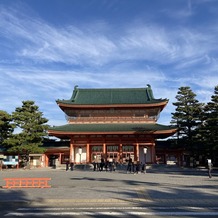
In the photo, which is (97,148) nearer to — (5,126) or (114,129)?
(114,129)

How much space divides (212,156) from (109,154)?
1627 centimetres

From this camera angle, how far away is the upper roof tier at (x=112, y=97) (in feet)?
159

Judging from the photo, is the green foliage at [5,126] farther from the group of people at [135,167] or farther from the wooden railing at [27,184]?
the wooden railing at [27,184]

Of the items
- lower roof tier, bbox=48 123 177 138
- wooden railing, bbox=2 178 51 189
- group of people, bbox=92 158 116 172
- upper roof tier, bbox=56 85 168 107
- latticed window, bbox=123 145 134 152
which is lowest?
wooden railing, bbox=2 178 51 189

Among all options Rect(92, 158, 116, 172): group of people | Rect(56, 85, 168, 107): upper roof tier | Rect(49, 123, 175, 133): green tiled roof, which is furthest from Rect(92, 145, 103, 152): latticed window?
Rect(92, 158, 116, 172): group of people

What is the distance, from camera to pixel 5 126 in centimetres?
4809

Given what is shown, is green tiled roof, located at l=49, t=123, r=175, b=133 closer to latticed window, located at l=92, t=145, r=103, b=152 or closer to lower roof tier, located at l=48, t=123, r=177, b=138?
lower roof tier, located at l=48, t=123, r=177, b=138

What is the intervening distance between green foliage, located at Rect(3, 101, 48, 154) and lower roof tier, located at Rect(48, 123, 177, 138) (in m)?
2.72

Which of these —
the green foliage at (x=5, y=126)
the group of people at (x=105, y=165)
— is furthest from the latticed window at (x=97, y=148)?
the green foliage at (x=5, y=126)

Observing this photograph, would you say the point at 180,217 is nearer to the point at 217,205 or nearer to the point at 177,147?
the point at 217,205

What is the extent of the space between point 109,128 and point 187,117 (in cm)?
1250

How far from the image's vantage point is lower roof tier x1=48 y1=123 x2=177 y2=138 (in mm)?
43406

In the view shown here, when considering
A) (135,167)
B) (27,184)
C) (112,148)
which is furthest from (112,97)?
(27,184)

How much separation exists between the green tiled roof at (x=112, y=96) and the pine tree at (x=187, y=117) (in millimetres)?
3590
